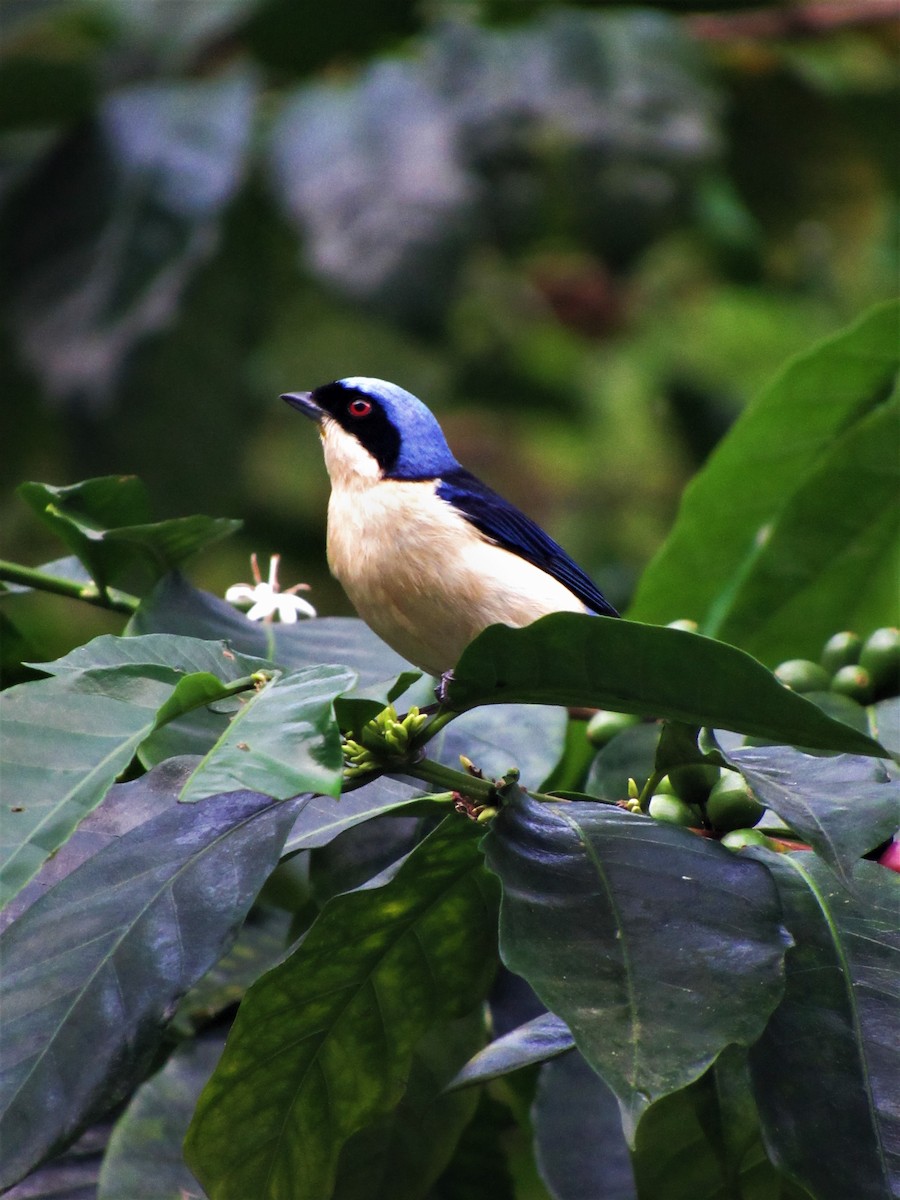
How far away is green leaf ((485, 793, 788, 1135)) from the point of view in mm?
1296

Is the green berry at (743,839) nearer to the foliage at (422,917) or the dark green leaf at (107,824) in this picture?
the foliage at (422,917)

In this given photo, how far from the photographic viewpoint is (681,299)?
680cm

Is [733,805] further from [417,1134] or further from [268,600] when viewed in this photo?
[268,600]

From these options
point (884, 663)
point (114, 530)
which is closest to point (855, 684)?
point (884, 663)

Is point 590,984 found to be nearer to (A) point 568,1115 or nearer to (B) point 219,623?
(A) point 568,1115

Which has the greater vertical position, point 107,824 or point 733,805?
point 733,805

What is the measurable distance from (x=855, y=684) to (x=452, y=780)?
86 cm

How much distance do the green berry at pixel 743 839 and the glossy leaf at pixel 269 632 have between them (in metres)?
0.49

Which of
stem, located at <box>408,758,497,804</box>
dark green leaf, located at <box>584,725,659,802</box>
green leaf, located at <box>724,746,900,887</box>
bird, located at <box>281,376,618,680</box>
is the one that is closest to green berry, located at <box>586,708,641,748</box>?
dark green leaf, located at <box>584,725,659,802</box>

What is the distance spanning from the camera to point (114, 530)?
1874mm

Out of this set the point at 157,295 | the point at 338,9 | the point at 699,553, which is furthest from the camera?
the point at 338,9

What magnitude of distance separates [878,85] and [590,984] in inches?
186

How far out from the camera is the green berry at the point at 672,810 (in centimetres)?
168

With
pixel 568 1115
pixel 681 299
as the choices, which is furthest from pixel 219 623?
pixel 681 299
